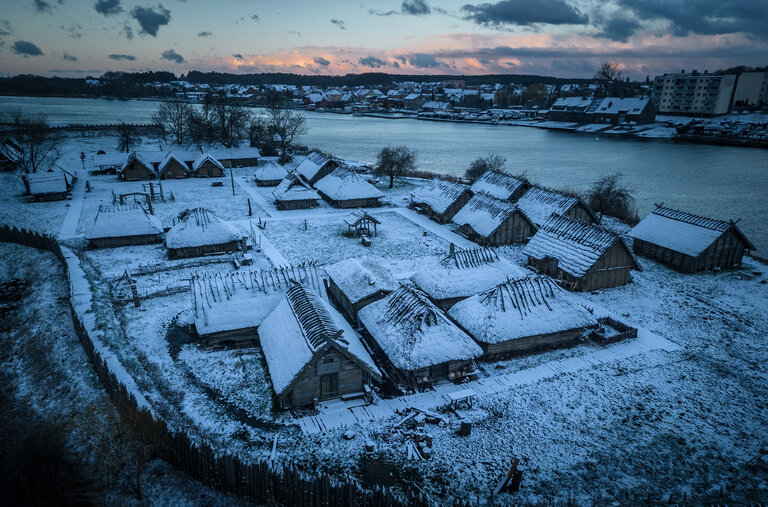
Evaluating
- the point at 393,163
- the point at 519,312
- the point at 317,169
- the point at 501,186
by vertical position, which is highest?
the point at 393,163

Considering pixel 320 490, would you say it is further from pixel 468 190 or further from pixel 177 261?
pixel 468 190

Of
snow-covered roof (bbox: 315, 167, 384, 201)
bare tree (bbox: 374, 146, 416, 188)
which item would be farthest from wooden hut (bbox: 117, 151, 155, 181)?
bare tree (bbox: 374, 146, 416, 188)

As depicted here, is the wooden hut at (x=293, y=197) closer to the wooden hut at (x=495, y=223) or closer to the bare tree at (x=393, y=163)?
the bare tree at (x=393, y=163)

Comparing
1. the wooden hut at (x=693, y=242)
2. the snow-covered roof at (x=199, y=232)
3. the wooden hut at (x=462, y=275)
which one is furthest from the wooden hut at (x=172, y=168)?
the wooden hut at (x=693, y=242)

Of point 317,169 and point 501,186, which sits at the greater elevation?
point 501,186

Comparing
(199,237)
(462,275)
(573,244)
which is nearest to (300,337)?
(462,275)

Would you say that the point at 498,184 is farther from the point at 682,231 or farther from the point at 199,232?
the point at 199,232

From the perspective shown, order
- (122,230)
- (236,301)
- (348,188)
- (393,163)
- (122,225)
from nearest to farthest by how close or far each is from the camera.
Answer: (236,301) → (122,230) → (122,225) → (348,188) → (393,163)

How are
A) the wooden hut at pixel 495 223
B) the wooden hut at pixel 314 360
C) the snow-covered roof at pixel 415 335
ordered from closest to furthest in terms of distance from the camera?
1. the wooden hut at pixel 314 360
2. the snow-covered roof at pixel 415 335
3. the wooden hut at pixel 495 223
